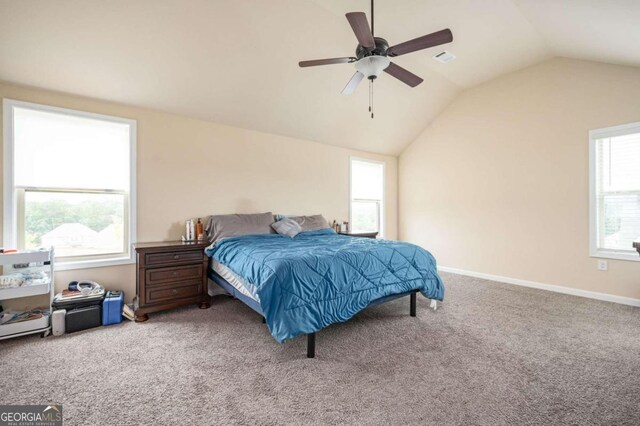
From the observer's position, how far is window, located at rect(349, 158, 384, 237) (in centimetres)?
584

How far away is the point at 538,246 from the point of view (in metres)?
4.27

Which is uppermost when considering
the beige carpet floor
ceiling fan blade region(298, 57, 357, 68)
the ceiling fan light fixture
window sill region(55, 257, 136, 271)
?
ceiling fan blade region(298, 57, 357, 68)

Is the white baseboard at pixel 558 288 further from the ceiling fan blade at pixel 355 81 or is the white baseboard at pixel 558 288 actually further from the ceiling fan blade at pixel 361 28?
the ceiling fan blade at pixel 361 28

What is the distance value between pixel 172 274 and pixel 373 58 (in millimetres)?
2990

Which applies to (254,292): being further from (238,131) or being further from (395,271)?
(238,131)

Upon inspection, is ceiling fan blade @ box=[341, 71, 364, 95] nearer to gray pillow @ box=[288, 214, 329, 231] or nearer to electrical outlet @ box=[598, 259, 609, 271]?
gray pillow @ box=[288, 214, 329, 231]

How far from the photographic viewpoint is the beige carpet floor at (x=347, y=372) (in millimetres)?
1634

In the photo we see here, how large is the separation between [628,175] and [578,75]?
1462 mm

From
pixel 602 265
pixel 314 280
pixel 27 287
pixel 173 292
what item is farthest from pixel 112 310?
pixel 602 265

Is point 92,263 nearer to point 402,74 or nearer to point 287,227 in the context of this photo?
point 287,227

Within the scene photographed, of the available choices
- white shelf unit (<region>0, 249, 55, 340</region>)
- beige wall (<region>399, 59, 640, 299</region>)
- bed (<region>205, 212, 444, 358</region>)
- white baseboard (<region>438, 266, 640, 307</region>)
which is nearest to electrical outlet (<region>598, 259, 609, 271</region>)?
beige wall (<region>399, 59, 640, 299</region>)

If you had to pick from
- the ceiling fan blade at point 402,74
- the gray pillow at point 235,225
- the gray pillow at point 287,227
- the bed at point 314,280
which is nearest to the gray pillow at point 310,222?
the gray pillow at point 287,227

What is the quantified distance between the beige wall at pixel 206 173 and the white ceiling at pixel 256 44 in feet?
0.54

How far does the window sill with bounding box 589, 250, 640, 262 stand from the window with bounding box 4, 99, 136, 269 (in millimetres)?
5935
